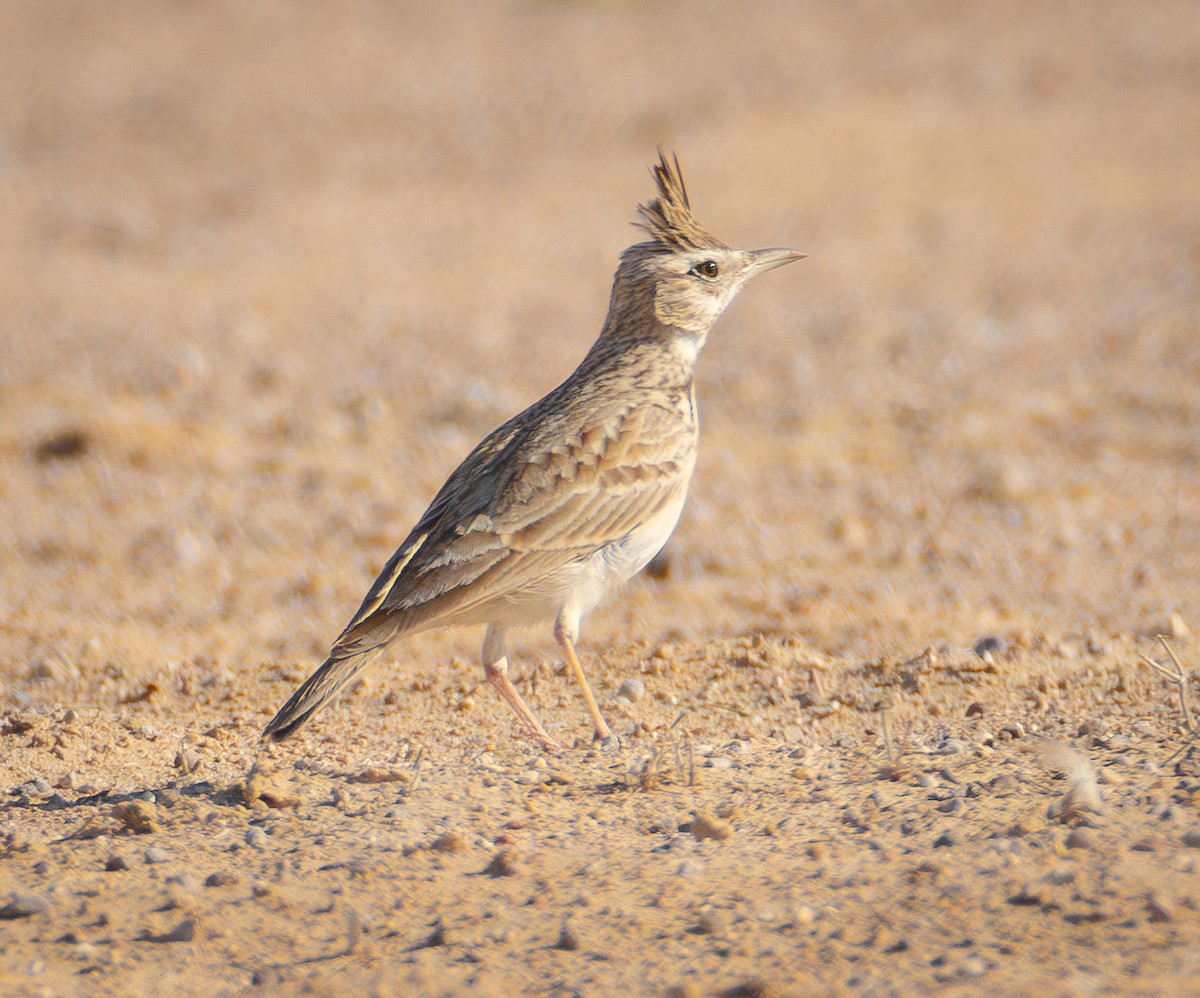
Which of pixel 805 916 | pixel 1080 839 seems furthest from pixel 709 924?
pixel 1080 839

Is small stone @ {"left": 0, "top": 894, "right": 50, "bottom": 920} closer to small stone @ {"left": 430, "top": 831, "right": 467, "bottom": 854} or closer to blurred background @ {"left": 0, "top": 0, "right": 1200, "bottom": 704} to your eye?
small stone @ {"left": 430, "top": 831, "right": 467, "bottom": 854}

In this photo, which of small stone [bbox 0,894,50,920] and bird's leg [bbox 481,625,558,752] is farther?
bird's leg [bbox 481,625,558,752]

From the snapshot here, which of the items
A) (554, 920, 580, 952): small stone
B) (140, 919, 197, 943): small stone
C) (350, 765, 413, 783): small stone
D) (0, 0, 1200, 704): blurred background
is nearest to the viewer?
(554, 920, 580, 952): small stone

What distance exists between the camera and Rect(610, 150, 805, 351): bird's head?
217 inches

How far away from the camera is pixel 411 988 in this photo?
126 inches

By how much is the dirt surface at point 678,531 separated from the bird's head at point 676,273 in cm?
135

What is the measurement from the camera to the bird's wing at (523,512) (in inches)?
185

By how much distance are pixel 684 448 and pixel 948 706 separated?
1.32m

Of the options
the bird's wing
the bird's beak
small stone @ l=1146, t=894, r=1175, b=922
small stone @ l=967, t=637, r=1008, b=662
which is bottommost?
small stone @ l=967, t=637, r=1008, b=662

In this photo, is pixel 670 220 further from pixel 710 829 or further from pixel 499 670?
pixel 710 829

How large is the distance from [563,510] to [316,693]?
105cm

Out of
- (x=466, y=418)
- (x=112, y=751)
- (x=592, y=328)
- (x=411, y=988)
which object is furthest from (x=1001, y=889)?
(x=592, y=328)

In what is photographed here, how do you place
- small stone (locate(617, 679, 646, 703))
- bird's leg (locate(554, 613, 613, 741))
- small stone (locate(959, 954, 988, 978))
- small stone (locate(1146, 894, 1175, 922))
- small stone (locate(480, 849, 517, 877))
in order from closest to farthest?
small stone (locate(959, 954, 988, 978)) < small stone (locate(1146, 894, 1175, 922)) < small stone (locate(480, 849, 517, 877)) < bird's leg (locate(554, 613, 613, 741)) < small stone (locate(617, 679, 646, 703))

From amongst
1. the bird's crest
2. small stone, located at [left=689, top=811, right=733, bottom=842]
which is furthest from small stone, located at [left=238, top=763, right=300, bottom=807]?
→ the bird's crest
